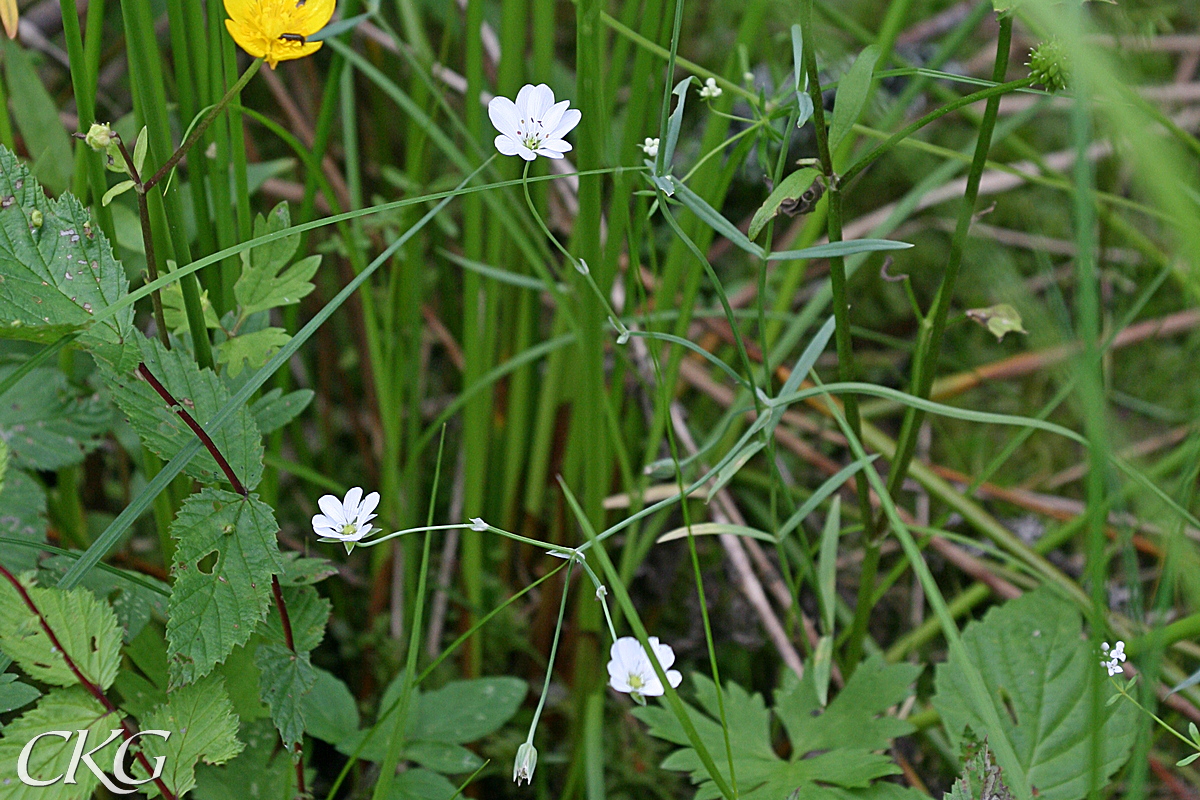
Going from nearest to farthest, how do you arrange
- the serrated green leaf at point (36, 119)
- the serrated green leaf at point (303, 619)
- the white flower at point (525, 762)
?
the white flower at point (525, 762)
the serrated green leaf at point (303, 619)
the serrated green leaf at point (36, 119)

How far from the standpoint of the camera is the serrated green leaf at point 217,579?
20.8 inches

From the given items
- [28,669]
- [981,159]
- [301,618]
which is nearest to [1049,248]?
[981,159]

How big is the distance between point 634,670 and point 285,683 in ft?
0.79

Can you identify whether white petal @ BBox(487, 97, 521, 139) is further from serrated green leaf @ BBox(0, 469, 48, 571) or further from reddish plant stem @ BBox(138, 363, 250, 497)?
serrated green leaf @ BBox(0, 469, 48, 571)

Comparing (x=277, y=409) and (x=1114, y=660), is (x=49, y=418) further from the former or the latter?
(x=1114, y=660)

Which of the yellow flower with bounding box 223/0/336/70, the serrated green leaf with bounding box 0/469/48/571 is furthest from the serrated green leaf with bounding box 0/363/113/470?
the yellow flower with bounding box 223/0/336/70

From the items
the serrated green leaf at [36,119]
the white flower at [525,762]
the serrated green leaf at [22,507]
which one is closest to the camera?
the white flower at [525,762]

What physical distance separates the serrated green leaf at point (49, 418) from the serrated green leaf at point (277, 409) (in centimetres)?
24

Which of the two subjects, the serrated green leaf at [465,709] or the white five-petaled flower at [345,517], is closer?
the white five-petaled flower at [345,517]

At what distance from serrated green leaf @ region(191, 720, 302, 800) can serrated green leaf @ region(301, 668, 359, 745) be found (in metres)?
0.05

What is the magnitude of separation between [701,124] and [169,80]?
74cm

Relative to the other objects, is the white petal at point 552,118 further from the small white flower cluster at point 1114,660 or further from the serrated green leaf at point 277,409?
the small white flower cluster at point 1114,660

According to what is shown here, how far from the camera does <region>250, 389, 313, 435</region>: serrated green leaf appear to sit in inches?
24.7

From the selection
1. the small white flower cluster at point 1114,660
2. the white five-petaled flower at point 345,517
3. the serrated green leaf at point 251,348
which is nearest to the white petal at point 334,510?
the white five-petaled flower at point 345,517
